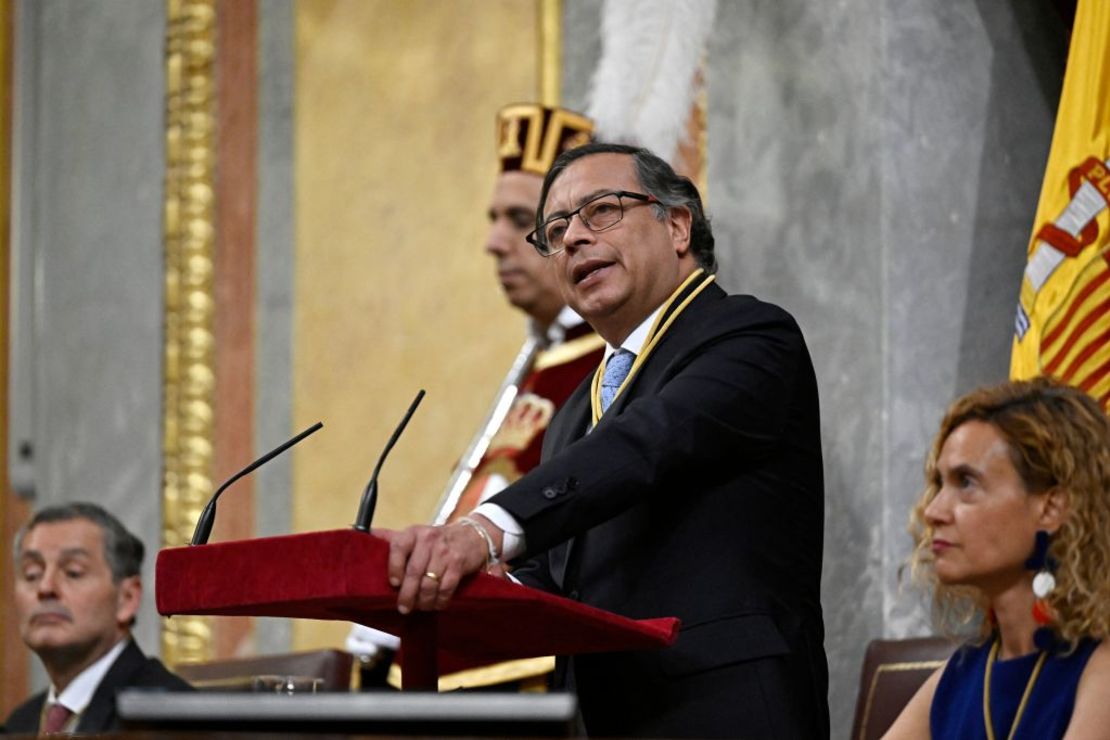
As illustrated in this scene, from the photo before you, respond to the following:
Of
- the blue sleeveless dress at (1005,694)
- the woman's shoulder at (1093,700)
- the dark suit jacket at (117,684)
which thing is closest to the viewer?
the woman's shoulder at (1093,700)

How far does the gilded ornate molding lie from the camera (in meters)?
5.89

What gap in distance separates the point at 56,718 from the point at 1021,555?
7.83ft

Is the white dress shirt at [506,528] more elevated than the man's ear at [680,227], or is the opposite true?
the man's ear at [680,227]

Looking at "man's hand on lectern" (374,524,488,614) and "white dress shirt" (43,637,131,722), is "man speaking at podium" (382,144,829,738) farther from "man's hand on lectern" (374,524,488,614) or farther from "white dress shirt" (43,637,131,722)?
"white dress shirt" (43,637,131,722)

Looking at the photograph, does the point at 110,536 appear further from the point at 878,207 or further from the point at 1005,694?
the point at 1005,694

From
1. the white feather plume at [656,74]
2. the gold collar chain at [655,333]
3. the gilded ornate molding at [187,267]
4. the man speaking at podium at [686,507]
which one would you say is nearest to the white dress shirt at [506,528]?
the man speaking at podium at [686,507]

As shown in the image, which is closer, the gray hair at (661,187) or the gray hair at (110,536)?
the gray hair at (661,187)

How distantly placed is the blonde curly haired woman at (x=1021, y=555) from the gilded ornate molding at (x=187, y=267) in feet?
10.4

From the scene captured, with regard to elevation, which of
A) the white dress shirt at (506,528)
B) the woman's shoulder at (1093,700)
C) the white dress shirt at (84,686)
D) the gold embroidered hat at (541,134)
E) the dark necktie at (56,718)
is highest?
the gold embroidered hat at (541,134)

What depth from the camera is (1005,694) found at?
302 centimetres

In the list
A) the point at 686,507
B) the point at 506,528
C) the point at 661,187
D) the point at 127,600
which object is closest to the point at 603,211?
the point at 661,187

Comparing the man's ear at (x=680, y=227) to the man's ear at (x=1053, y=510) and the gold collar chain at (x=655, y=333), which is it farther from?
the man's ear at (x=1053, y=510)

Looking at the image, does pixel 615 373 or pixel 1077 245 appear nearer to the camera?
pixel 615 373

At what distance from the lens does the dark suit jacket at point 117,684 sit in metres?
4.27
